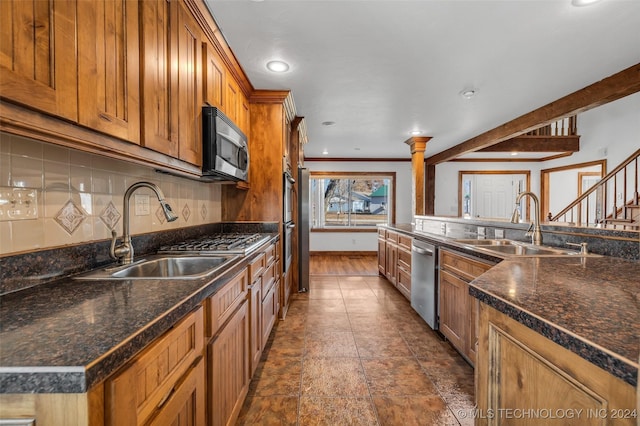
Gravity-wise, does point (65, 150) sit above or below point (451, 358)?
above

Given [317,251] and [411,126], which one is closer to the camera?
[411,126]

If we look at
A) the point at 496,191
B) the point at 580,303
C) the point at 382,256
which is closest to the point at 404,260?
the point at 382,256

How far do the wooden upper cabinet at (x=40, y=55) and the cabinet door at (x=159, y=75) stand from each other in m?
0.35

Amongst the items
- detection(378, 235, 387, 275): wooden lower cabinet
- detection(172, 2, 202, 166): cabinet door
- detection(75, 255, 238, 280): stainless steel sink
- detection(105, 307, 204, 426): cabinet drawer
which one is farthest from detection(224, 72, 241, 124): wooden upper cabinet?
detection(378, 235, 387, 275): wooden lower cabinet

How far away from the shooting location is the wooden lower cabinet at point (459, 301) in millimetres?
2039

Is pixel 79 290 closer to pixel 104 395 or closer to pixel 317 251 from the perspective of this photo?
pixel 104 395

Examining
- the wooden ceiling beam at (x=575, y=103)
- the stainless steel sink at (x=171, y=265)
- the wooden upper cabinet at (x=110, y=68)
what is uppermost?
the wooden ceiling beam at (x=575, y=103)

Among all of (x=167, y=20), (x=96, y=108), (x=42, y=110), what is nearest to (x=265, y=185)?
(x=167, y=20)

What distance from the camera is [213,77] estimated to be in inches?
Result: 76.4

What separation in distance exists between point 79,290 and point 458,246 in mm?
2274

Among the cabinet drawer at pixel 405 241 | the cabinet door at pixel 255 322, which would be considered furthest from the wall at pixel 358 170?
the cabinet door at pixel 255 322

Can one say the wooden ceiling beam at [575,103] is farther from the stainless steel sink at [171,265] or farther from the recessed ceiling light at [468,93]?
the stainless steel sink at [171,265]

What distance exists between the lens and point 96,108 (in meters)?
0.93

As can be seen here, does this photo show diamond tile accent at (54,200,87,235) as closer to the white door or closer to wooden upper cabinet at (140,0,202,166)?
wooden upper cabinet at (140,0,202,166)
